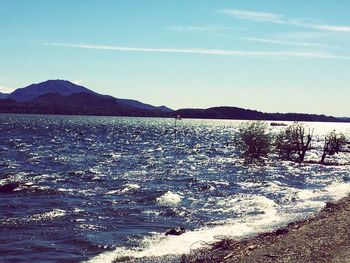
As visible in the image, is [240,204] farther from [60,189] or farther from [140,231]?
[60,189]

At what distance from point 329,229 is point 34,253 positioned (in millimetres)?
13954

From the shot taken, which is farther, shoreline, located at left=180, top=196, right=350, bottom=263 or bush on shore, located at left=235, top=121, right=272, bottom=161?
bush on shore, located at left=235, top=121, right=272, bottom=161

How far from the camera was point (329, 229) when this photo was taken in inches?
858

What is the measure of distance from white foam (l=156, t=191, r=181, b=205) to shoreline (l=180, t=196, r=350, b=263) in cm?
1382

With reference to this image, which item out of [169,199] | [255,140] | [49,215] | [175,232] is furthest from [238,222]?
[255,140]

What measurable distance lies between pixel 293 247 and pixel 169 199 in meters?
19.8

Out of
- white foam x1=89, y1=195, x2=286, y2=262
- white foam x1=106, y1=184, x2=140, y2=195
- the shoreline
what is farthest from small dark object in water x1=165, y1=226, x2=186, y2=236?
white foam x1=106, y1=184, x2=140, y2=195

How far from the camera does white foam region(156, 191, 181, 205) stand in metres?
36.0

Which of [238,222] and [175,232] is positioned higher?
[175,232]

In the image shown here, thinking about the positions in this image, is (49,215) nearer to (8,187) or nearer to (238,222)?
(8,187)

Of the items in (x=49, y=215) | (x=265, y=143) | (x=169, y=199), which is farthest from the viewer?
(x=265, y=143)

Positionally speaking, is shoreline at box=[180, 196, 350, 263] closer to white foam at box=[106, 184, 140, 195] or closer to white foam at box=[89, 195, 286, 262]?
white foam at box=[89, 195, 286, 262]

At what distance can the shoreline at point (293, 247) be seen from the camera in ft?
54.4

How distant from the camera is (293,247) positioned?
18188 millimetres
